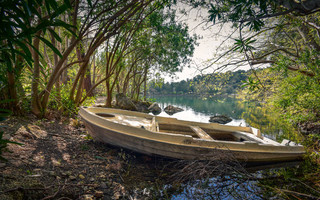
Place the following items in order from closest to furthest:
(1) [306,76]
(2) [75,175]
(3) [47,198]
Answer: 1. (3) [47,198]
2. (2) [75,175]
3. (1) [306,76]

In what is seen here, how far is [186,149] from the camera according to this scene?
11.4 feet

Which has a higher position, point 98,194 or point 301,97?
point 301,97

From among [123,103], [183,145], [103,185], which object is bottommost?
[103,185]

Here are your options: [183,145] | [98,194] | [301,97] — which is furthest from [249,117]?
[98,194]

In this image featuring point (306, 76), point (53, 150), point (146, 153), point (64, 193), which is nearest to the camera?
point (64, 193)

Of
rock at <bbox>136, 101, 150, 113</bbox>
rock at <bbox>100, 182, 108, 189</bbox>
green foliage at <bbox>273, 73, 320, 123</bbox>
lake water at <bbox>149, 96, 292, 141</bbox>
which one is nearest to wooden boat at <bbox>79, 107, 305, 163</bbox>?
rock at <bbox>100, 182, 108, 189</bbox>

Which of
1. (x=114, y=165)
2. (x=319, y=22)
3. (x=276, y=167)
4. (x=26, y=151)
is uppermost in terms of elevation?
(x=319, y=22)


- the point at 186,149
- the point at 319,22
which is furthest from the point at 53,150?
the point at 319,22

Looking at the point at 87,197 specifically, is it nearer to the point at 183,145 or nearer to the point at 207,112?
the point at 183,145

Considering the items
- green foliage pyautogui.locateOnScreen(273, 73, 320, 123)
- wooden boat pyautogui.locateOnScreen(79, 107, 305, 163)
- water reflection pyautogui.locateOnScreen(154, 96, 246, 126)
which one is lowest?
water reflection pyautogui.locateOnScreen(154, 96, 246, 126)

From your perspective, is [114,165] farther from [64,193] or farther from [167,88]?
[167,88]

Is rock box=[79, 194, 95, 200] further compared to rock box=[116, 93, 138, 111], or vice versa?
rock box=[116, 93, 138, 111]

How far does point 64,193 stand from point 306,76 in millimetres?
6653

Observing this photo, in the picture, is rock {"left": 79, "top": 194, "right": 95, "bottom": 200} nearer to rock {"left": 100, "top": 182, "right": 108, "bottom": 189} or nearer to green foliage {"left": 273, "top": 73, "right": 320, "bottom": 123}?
rock {"left": 100, "top": 182, "right": 108, "bottom": 189}
